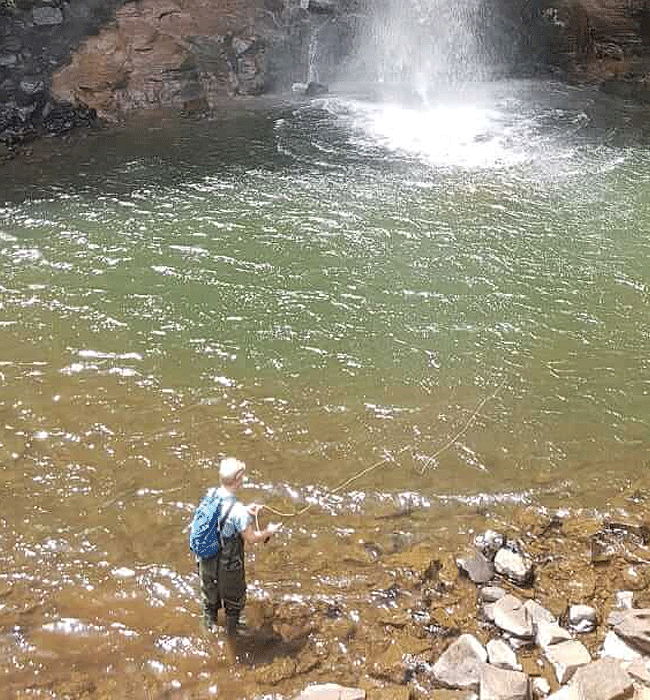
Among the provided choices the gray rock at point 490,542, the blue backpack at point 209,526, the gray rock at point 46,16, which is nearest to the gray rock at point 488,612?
A: the gray rock at point 490,542

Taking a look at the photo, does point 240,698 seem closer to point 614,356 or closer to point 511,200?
point 614,356

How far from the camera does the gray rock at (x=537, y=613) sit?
22.8ft

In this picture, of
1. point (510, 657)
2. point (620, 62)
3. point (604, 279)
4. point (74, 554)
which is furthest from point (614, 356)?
point (620, 62)

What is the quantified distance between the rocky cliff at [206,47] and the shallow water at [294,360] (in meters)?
5.42

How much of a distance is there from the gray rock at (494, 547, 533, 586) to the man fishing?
302 cm

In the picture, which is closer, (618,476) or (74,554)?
(74,554)

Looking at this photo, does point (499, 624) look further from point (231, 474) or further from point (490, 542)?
point (231, 474)

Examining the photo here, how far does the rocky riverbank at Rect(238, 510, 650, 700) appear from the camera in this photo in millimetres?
6254

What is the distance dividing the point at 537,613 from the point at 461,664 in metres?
1.14

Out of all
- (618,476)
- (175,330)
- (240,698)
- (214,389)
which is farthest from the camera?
(175,330)

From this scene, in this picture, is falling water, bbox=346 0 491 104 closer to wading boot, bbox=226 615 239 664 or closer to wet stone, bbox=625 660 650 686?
wading boot, bbox=226 615 239 664

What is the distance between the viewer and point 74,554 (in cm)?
812

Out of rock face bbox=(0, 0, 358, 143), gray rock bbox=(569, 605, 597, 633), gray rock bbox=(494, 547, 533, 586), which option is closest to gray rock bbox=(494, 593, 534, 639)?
gray rock bbox=(494, 547, 533, 586)

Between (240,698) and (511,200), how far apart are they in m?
15.3
